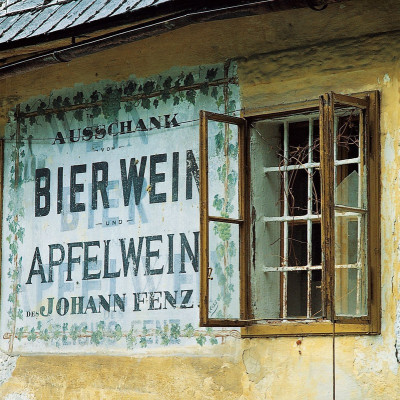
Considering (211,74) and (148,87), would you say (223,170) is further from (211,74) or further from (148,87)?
(148,87)

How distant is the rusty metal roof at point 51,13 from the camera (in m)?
8.15

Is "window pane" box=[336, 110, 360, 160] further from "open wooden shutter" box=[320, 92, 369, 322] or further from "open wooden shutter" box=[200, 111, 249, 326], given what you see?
"open wooden shutter" box=[200, 111, 249, 326]

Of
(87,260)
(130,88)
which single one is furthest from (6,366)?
(130,88)

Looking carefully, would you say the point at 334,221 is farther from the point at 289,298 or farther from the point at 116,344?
the point at 116,344

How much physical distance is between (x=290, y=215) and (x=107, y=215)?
1.49 meters

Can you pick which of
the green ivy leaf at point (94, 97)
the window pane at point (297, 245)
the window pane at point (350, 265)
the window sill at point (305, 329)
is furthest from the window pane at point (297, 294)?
the green ivy leaf at point (94, 97)

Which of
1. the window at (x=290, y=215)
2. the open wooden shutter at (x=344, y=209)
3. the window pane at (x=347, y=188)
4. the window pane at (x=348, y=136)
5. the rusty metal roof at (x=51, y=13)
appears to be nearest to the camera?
the open wooden shutter at (x=344, y=209)

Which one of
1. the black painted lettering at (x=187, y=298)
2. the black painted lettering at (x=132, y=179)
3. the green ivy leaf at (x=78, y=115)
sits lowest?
the black painted lettering at (x=187, y=298)

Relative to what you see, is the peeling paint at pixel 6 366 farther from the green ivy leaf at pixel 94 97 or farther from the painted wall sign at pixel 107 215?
the green ivy leaf at pixel 94 97

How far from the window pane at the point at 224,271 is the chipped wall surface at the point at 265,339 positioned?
255 millimetres

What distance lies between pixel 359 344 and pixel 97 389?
2177 mm

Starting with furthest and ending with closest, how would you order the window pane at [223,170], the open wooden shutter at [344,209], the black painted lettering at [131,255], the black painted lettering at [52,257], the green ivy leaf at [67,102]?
1. the green ivy leaf at [67,102]
2. the black painted lettering at [52,257]
3. the black painted lettering at [131,255]
4. the window pane at [223,170]
5. the open wooden shutter at [344,209]

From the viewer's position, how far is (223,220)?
7.92m

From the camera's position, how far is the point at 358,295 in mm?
7531
